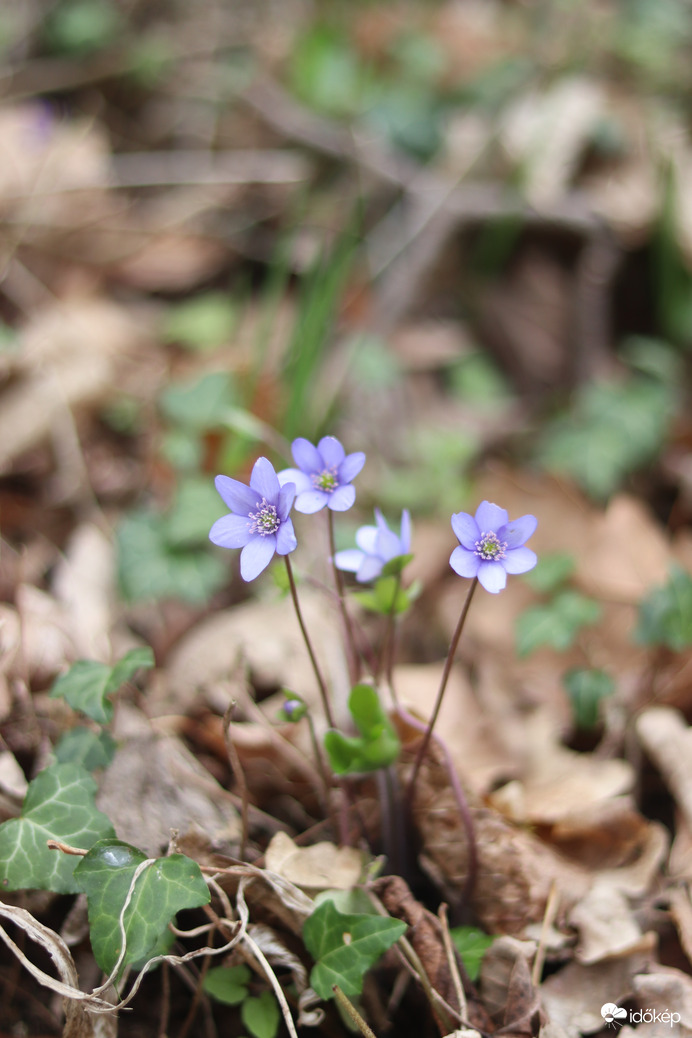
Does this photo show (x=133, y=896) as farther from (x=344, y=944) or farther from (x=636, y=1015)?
(x=636, y=1015)

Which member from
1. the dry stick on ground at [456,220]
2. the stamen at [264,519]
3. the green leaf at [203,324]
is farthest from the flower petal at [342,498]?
the dry stick on ground at [456,220]

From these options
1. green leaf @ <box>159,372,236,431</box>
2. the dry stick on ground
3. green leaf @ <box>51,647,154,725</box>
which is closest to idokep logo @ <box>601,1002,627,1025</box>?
green leaf @ <box>51,647,154,725</box>

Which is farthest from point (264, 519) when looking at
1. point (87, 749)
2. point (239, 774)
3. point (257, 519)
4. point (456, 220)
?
point (456, 220)

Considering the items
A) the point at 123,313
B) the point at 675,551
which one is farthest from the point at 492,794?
the point at 123,313

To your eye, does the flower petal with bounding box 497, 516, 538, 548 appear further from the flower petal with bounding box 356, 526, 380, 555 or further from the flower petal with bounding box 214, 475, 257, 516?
the flower petal with bounding box 214, 475, 257, 516

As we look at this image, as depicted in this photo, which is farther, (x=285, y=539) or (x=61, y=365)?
(x=61, y=365)

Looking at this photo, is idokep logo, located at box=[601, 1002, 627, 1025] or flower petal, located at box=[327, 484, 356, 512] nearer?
flower petal, located at box=[327, 484, 356, 512]
